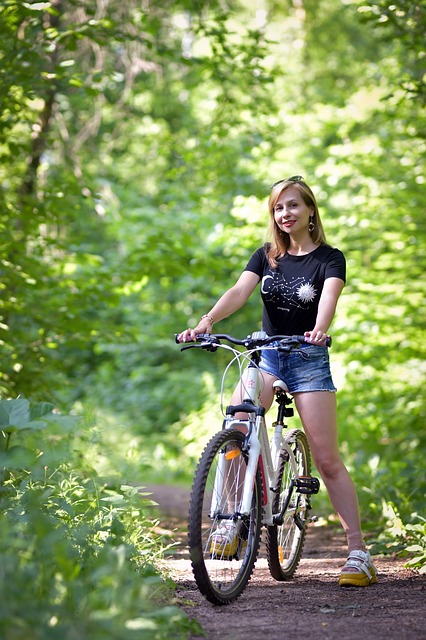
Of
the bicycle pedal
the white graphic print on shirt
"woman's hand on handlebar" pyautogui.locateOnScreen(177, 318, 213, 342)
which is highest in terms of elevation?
the white graphic print on shirt

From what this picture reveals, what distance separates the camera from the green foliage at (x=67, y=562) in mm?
2098

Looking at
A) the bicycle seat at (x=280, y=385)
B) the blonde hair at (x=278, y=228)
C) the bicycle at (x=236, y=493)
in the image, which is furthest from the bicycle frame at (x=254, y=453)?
the blonde hair at (x=278, y=228)

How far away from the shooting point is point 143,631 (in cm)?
225

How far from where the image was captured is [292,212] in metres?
4.07

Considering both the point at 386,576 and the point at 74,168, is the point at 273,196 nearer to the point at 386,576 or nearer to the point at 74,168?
the point at 386,576

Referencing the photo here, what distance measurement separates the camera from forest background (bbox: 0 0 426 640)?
127 inches

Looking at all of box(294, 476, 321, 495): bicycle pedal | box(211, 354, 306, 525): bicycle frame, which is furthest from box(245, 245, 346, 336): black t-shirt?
box(294, 476, 321, 495): bicycle pedal

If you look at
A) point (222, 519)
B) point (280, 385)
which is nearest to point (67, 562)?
point (222, 519)

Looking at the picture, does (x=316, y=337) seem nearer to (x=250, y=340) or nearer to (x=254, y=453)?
(x=250, y=340)

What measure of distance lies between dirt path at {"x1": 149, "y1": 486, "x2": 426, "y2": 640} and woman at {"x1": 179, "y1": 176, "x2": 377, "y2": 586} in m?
0.20

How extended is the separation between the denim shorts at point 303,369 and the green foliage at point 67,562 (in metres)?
0.94

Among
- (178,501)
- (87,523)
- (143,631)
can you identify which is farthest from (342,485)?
(178,501)

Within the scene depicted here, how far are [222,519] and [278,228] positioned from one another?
1.53m

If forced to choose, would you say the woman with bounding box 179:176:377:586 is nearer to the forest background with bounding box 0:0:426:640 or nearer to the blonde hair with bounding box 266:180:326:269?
the blonde hair with bounding box 266:180:326:269
